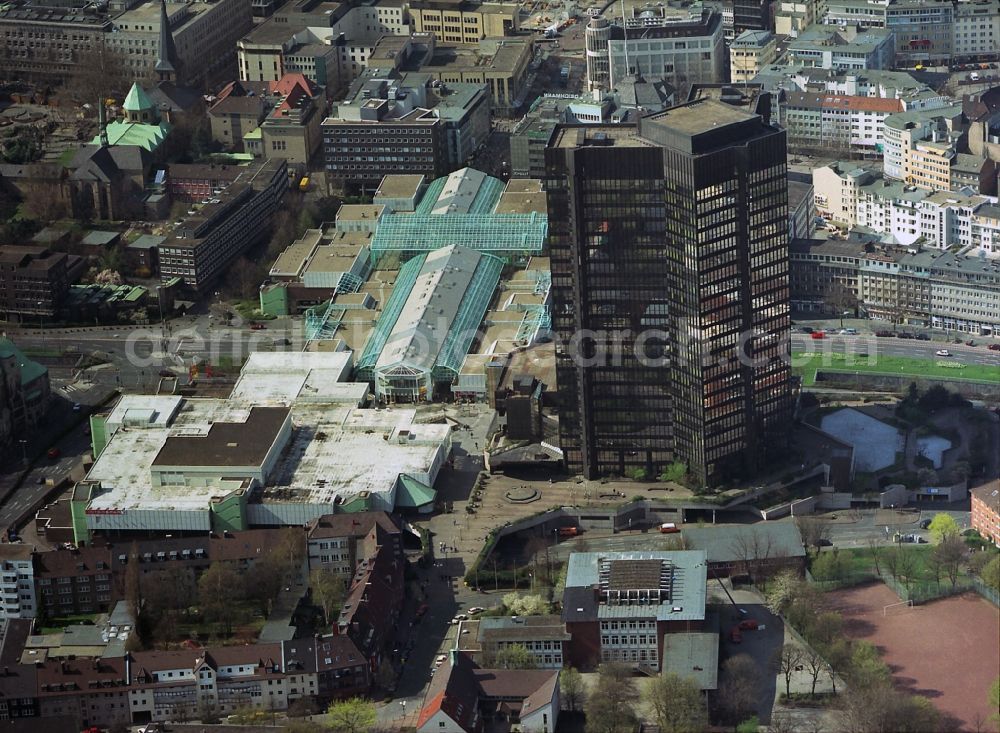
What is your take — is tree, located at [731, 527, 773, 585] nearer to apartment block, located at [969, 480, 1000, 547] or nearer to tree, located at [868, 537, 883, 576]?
tree, located at [868, 537, 883, 576]

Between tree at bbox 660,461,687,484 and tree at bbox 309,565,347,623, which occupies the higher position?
tree at bbox 660,461,687,484

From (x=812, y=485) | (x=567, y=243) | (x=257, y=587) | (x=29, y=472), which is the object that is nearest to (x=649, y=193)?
(x=567, y=243)

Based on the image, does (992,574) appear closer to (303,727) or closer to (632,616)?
(632,616)

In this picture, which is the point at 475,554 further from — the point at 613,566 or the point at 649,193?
the point at 649,193

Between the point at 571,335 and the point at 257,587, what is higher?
the point at 571,335

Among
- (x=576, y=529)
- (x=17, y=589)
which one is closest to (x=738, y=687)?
(x=576, y=529)

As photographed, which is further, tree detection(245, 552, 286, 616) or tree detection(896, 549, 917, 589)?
tree detection(896, 549, 917, 589)

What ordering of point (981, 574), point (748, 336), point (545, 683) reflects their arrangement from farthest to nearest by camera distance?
1. point (748, 336)
2. point (981, 574)
3. point (545, 683)

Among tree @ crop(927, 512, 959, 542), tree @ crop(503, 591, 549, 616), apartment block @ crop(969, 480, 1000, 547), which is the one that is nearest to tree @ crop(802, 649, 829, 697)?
tree @ crop(503, 591, 549, 616)
